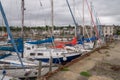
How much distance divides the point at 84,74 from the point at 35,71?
5404mm

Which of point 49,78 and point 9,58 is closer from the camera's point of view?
point 49,78

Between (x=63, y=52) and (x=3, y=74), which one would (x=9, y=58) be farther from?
(x=63, y=52)

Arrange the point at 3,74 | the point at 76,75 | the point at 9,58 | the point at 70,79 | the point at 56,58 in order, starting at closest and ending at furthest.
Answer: the point at 70,79, the point at 76,75, the point at 3,74, the point at 9,58, the point at 56,58

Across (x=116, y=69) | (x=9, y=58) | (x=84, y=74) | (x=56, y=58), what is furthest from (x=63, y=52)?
(x=84, y=74)

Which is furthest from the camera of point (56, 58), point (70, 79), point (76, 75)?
point (56, 58)

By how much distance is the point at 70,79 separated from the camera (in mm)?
12641

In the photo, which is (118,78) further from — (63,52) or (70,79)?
(63,52)

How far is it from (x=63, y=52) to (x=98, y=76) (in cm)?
1391

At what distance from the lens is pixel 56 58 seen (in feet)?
86.6

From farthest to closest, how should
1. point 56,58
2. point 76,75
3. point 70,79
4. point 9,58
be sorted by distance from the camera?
point 56,58, point 9,58, point 76,75, point 70,79

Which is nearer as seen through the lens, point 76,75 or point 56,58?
point 76,75

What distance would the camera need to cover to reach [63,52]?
27.5 meters

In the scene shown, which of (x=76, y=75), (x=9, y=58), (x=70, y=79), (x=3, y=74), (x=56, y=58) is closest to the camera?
(x=70, y=79)

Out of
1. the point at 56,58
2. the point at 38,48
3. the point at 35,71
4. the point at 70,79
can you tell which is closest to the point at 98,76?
the point at 70,79
